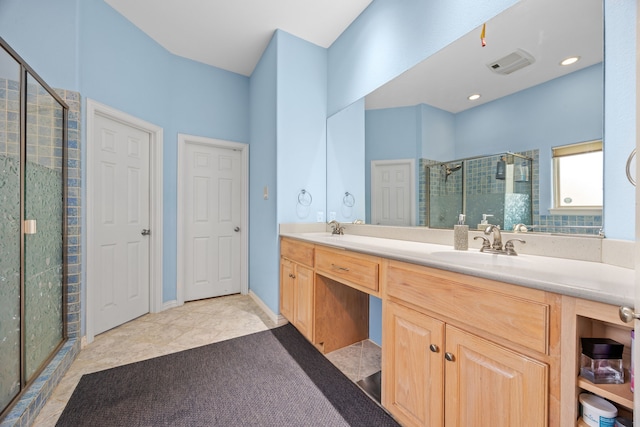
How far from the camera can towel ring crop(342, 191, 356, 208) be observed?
7.88 ft

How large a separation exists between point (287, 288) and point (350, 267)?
988 millimetres

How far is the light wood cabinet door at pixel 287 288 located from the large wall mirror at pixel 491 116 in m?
0.78

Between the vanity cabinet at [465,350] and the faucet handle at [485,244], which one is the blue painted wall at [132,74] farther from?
the faucet handle at [485,244]

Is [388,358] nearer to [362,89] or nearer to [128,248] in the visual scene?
[362,89]

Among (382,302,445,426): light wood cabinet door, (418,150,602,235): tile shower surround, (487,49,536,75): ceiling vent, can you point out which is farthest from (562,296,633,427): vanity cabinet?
(487,49,536,75): ceiling vent

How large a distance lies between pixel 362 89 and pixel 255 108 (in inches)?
57.1

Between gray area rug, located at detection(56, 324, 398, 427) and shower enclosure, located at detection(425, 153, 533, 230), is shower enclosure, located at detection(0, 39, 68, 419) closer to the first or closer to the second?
gray area rug, located at detection(56, 324, 398, 427)

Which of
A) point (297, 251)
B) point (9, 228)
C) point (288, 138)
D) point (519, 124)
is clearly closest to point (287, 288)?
point (297, 251)

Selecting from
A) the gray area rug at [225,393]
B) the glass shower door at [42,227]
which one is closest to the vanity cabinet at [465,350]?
the gray area rug at [225,393]

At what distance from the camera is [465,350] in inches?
36.2

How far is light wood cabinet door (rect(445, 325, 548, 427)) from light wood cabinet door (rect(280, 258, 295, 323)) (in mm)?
1424

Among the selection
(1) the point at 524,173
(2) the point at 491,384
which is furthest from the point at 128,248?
(1) the point at 524,173

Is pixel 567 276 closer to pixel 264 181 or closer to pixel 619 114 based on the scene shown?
pixel 619 114

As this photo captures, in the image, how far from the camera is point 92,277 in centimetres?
216
